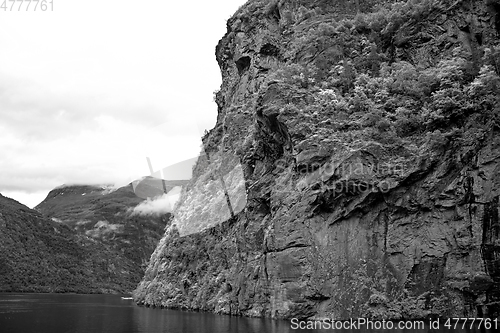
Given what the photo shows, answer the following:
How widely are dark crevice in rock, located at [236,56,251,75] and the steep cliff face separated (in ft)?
36.4

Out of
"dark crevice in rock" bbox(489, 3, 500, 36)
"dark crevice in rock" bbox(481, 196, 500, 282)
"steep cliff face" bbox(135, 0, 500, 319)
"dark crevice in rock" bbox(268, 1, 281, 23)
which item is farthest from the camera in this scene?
"dark crevice in rock" bbox(268, 1, 281, 23)

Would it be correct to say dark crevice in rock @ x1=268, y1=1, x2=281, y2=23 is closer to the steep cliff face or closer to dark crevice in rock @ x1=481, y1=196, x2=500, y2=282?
the steep cliff face

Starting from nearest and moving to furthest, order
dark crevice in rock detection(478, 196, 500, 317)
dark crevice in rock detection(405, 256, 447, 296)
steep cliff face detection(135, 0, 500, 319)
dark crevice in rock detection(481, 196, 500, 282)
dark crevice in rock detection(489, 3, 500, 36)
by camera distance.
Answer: dark crevice in rock detection(478, 196, 500, 317) → dark crevice in rock detection(481, 196, 500, 282) → dark crevice in rock detection(405, 256, 447, 296) → steep cliff face detection(135, 0, 500, 319) → dark crevice in rock detection(489, 3, 500, 36)

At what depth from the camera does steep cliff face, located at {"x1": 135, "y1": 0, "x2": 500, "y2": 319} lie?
3628 cm

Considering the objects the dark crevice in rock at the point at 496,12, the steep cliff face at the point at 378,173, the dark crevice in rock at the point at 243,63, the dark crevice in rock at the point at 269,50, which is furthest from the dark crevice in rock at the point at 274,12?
the dark crevice in rock at the point at 496,12

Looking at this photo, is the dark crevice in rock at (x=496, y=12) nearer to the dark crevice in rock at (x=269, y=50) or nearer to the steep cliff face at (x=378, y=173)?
the steep cliff face at (x=378, y=173)

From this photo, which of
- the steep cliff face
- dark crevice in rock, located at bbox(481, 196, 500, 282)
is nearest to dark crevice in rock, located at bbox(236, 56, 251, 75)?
the steep cliff face

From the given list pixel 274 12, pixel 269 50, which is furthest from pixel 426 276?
pixel 274 12

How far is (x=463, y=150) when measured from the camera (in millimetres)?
37594

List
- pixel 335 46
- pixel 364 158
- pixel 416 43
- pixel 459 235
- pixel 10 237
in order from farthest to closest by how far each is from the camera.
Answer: pixel 10 237 → pixel 335 46 → pixel 416 43 → pixel 364 158 → pixel 459 235

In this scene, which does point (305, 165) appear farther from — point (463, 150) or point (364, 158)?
point (463, 150)

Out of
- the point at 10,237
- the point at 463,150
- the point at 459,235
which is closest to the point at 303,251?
the point at 459,235

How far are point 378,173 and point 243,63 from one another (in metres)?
33.7

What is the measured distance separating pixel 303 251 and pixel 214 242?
25.4m
